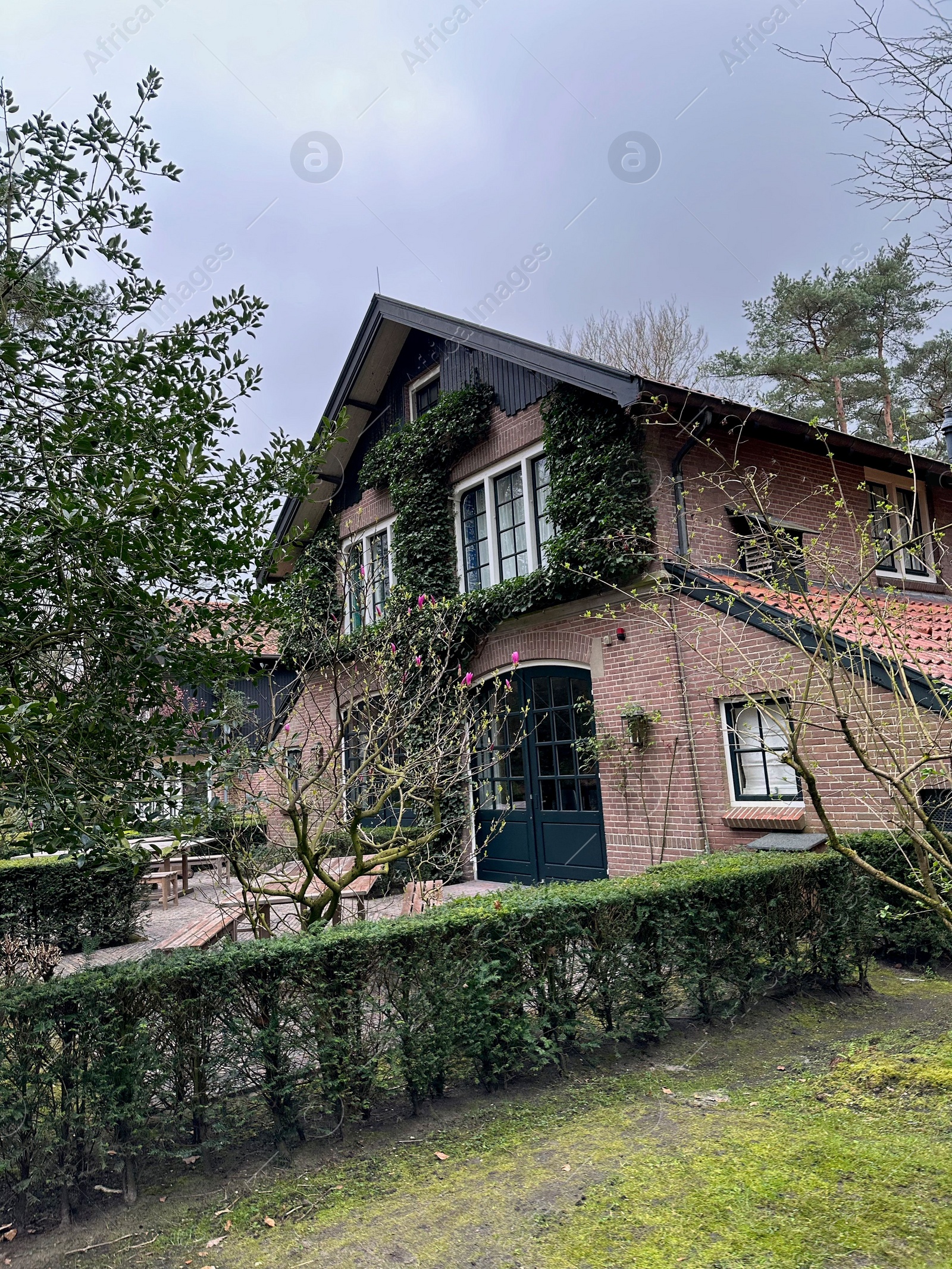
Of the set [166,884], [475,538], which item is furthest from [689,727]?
[166,884]

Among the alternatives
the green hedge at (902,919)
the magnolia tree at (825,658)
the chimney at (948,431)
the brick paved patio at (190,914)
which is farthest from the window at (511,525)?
the green hedge at (902,919)

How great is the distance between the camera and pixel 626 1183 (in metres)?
3.33

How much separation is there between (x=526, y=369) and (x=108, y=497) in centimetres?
934

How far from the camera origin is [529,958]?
4496 mm

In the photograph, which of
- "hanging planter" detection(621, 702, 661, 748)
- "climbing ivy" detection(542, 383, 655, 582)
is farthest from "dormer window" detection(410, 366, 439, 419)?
"hanging planter" detection(621, 702, 661, 748)

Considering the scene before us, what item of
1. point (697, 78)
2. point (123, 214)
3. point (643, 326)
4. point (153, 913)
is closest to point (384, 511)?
point (153, 913)

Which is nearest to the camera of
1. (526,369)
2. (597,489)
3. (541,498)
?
(597,489)

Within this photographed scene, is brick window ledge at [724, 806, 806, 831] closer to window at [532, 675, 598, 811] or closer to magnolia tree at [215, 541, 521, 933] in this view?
window at [532, 675, 598, 811]

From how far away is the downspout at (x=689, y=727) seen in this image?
29.2 feet

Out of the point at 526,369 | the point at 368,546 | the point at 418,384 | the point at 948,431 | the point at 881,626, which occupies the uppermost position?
the point at 418,384

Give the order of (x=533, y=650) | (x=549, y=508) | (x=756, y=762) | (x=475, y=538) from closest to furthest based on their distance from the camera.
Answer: (x=756, y=762) → (x=549, y=508) → (x=533, y=650) → (x=475, y=538)

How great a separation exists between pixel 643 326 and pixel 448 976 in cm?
2429

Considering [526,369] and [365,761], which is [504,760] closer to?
[526,369]

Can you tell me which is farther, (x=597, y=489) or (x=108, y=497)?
(x=597, y=489)
